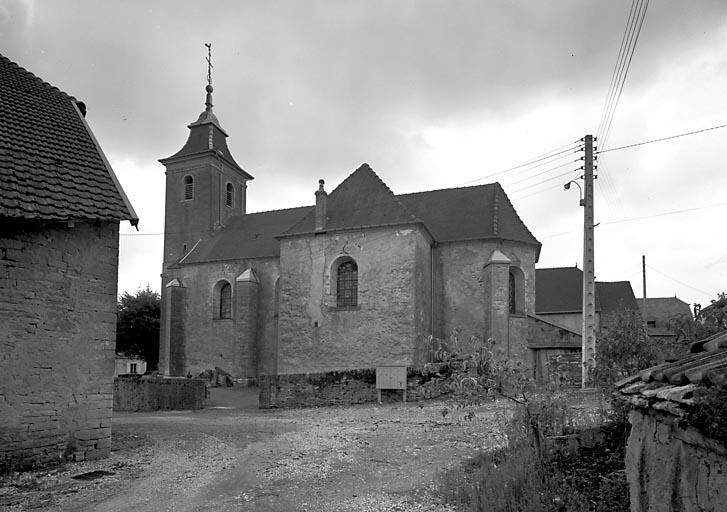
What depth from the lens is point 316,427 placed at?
13.4 metres

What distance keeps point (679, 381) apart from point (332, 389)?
15563 millimetres

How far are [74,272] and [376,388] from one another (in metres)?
10.4

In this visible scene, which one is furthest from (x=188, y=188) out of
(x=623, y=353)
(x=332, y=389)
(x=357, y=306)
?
(x=623, y=353)

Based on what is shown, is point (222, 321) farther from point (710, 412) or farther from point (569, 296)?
point (710, 412)

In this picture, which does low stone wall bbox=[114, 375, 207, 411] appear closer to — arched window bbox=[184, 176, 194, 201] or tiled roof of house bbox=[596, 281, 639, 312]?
arched window bbox=[184, 176, 194, 201]

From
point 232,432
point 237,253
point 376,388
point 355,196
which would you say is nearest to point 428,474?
point 232,432

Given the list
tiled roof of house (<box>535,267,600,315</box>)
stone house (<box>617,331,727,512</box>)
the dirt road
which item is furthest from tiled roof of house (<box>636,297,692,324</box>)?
stone house (<box>617,331,727,512</box>)

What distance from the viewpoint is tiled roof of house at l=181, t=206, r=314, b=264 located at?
3288 centimetres

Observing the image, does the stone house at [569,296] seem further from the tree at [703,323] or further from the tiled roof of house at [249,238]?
the tree at [703,323]

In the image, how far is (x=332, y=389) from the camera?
60.6 ft

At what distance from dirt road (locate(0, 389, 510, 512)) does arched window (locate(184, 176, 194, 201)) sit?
83.5 ft

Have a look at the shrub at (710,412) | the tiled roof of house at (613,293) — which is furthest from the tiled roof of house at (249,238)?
the shrub at (710,412)

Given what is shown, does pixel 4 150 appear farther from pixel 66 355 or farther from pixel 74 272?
pixel 66 355

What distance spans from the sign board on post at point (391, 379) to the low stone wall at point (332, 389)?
0.83ft
